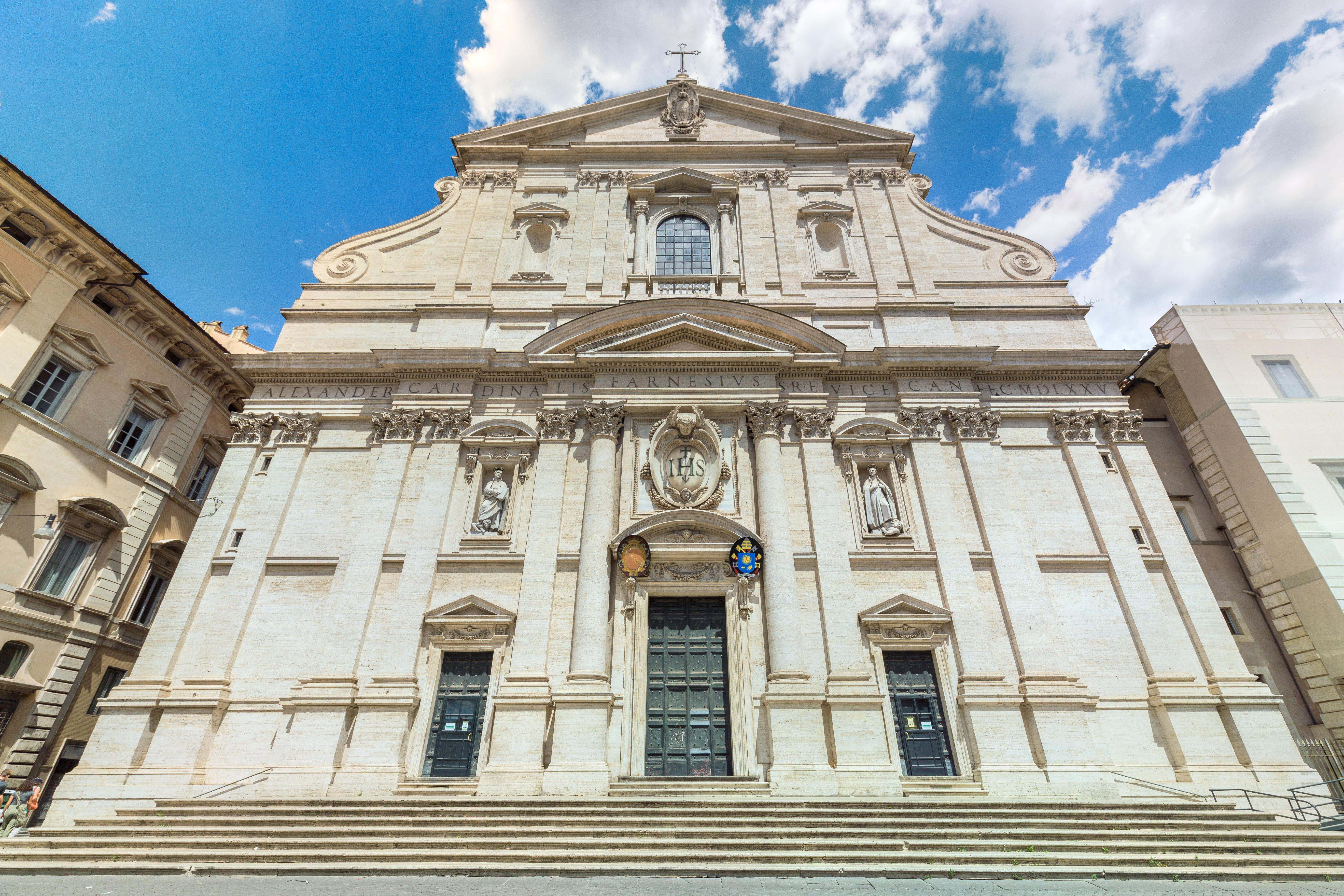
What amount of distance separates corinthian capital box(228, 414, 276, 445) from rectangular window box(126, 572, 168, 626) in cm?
532

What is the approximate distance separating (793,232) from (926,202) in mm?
5169

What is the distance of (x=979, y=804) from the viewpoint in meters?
12.3

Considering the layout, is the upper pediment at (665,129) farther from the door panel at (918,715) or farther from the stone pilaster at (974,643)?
the door panel at (918,715)

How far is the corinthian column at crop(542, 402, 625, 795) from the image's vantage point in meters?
13.7

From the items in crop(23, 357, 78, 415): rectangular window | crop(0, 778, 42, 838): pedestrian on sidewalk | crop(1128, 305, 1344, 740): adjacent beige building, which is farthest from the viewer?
crop(1128, 305, 1344, 740): adjacent beige building

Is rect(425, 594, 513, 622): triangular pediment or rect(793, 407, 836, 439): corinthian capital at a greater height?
rect(793, 407, 836, 439): corinthian capital

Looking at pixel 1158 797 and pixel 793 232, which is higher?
pixel 793 232

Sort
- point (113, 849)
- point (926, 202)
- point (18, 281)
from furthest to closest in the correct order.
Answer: point (926, 202) → point (18, 281) → point (113, 849)

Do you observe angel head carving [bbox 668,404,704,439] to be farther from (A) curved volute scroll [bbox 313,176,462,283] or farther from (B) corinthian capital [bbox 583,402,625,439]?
(A) curved volute scroll [bbox 313,176,462,283]

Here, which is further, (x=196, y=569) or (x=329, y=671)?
(x=196, y=569)

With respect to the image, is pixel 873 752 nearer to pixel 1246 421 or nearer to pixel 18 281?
pixel 1246 421

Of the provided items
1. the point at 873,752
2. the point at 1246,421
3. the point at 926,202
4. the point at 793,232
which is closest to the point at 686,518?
the point at 873,752

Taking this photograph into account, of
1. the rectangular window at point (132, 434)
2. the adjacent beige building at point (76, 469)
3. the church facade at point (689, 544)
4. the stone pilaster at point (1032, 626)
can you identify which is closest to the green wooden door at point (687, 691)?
the church facade at point (689, 544)

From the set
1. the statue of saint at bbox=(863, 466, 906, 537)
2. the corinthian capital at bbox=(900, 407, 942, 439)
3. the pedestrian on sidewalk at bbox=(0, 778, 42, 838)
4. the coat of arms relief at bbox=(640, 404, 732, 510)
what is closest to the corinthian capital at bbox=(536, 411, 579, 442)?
the coat of arms relief at bbox=(640, 404, 732, 510)
